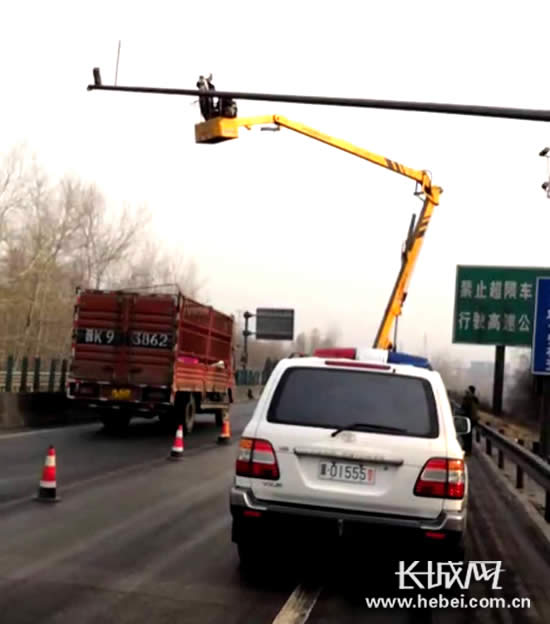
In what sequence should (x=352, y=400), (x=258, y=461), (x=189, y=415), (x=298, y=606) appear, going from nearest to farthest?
(x=298, y=606)
(x=258, y=461)
(x=352, y=400)
(x=189, y=415)

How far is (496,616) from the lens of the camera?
248 inches

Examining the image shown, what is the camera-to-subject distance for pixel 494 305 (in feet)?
108

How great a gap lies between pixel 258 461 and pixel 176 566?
1.23 m

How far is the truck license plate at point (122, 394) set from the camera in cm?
2083

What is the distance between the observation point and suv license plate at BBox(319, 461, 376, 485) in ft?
21.7

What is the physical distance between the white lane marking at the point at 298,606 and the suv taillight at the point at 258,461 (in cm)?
85

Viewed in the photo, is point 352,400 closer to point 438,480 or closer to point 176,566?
point 438,480

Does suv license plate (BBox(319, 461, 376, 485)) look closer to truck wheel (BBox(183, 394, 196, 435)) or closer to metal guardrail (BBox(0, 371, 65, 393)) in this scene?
truck wheel (BBox(183, 394, 196, 435))

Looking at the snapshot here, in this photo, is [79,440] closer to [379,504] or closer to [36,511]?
[36,511]

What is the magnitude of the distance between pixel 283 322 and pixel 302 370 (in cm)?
6868

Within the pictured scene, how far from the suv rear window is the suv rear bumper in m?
0.61

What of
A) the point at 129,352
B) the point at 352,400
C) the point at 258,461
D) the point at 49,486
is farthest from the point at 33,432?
the point at 352,400

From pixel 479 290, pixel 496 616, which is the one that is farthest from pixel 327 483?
pixel 479 290

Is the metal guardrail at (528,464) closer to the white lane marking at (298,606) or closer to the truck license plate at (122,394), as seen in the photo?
the white lane marking at (298,606)
